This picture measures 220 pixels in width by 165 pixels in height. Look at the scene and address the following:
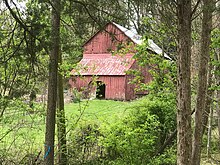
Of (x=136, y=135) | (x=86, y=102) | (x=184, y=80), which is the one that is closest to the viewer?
(x=184, y=80)

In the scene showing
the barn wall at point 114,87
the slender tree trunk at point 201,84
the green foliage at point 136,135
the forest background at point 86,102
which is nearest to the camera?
the forest background at point 86,102

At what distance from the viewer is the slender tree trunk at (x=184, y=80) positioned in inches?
147

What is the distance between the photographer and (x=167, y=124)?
764cm

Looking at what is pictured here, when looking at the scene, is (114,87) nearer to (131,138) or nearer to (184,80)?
(131,138)

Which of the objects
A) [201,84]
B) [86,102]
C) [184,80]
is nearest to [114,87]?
[86,102]

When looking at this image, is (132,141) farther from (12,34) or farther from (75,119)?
(12,34)

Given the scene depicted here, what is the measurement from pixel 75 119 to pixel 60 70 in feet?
4.02

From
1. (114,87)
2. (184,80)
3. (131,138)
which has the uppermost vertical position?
(184,80)

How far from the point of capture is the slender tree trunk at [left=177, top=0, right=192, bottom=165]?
3.72 meters

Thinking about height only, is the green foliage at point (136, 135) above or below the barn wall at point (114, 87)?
below

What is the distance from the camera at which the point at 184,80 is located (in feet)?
12.5

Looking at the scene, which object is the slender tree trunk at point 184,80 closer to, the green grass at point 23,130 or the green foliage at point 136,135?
the green foliage at point 136,135

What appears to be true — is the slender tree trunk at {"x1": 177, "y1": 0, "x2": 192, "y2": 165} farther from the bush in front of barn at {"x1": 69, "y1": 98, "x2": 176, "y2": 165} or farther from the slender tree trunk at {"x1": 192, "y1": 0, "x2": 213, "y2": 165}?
the bush in front of barn at {"x1": 69, "y1": 98, "x2": 176, "y2": 165}

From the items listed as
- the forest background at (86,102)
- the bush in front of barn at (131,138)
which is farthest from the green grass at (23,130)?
the bush in front of barn at (131,138)
